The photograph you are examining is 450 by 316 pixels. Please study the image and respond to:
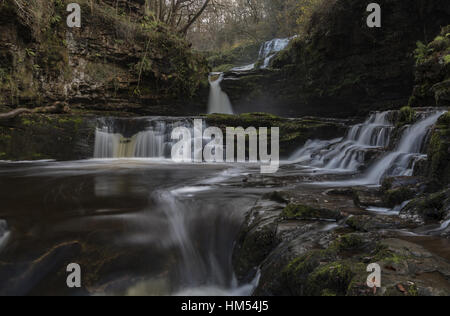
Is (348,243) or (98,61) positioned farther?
(98,61)

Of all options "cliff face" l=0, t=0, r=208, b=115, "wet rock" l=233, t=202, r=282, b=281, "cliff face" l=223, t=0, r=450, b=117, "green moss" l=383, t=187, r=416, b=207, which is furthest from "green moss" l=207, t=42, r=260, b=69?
"wet rock" l=233, t=202, r=282, b=281

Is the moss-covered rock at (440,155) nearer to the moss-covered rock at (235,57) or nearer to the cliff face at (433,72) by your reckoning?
the cliff face at (433,72)

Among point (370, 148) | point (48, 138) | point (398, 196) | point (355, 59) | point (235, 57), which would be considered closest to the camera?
point (398, 196)

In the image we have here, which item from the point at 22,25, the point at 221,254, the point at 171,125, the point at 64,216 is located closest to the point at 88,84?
the point at 22,25

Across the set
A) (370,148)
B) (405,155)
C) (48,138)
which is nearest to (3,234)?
(405,155)

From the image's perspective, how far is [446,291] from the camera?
163 centimetres

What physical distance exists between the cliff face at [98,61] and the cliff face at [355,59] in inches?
193

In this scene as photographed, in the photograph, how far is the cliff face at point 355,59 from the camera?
1095cm

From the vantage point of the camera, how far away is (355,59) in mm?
11898

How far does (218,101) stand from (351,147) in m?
8.17

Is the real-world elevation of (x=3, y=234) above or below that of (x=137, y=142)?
below

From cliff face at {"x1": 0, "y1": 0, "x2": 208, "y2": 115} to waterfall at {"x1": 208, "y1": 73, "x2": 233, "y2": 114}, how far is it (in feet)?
1.40

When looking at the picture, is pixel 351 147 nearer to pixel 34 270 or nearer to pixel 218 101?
pixel 34 270
